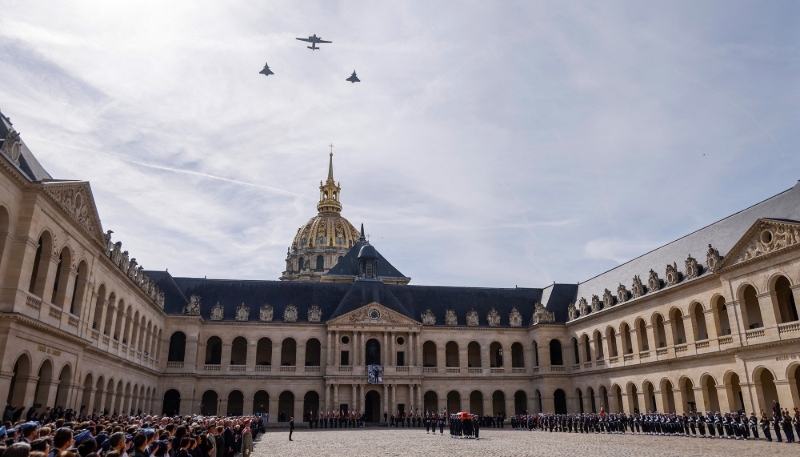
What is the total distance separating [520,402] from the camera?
62.6m

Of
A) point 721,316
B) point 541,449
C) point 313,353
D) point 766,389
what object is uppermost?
point 313,353

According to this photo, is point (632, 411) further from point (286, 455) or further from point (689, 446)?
point (286, 455)

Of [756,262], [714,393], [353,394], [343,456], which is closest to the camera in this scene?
[343,456]

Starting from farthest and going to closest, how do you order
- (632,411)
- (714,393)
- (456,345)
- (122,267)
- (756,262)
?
(456,345) < (632,411) < (714,393) < (122,267) < (756,262)

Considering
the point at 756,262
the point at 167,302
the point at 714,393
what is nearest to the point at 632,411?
the point at 714,393

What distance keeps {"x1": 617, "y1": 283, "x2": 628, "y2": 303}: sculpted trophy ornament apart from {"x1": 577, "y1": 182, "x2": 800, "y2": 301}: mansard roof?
167 cm

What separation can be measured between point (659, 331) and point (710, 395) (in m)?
6.41

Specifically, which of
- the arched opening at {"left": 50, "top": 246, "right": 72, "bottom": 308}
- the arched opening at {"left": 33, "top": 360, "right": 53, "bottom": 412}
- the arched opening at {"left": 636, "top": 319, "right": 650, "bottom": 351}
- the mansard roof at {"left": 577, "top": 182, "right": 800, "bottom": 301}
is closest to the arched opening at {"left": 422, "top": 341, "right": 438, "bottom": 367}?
the mansard roof at {"left": 577, "top": 182, "right": 800, "bottom": 301}

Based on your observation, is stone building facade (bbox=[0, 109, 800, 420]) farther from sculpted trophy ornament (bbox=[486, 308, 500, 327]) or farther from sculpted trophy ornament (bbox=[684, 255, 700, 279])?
Answer: sculpted trophy ornament (bbox=[486, 308, 500, 327])

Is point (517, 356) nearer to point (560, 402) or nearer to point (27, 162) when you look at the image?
point (560, 402)

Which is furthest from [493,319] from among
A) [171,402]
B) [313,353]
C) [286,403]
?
[171,402]

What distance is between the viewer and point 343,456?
24.0 m

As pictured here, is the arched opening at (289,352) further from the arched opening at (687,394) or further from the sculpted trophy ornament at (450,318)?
the arched opening at (687,394)

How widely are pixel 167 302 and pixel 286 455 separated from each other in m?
36.7
